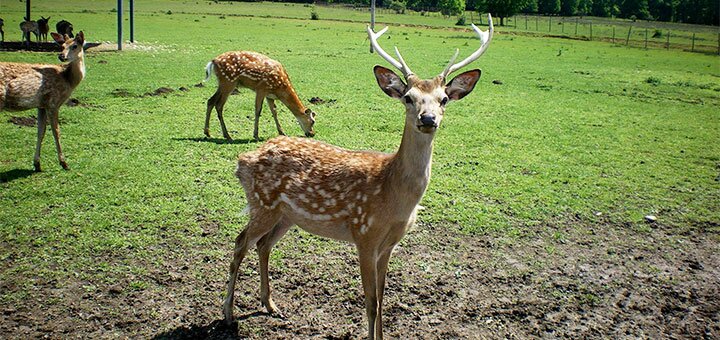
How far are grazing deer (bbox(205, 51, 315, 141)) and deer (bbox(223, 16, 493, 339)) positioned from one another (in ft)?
21.4

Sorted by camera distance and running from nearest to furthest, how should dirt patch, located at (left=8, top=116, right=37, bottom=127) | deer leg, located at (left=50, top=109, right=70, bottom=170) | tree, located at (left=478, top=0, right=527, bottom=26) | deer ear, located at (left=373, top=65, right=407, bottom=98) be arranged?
deer ear, located at (left=373, top=65, right=407, bottom=98) → deer leg, located at (left=50, top=109, right=70, bottom=170) → dirt patch, located at (left=8, top=116, right=37, bottom=127) → tree, located at (left=478, top=0, right=527, bottom=26)

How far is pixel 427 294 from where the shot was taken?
5926mm

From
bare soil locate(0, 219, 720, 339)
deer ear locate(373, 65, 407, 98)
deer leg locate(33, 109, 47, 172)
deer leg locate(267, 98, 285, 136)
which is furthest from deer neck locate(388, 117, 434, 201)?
deer leg locate(267, 98, 285, 136)

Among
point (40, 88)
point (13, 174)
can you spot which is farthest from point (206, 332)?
point (40, 88)

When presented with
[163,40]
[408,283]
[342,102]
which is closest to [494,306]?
[408,283]

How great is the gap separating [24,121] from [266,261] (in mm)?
8773

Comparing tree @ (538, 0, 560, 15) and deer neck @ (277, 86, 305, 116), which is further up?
tree @ (538, 0, 560, 15)

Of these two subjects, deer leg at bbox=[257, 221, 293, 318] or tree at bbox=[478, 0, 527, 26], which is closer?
deer leg at bbox=[257, 221, 293, 318]

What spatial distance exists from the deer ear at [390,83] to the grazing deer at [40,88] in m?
5.98

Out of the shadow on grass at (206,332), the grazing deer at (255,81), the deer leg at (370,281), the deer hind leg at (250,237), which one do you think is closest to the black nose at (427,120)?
the deer leg at (370,281)

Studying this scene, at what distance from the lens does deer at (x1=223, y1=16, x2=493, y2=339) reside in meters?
4.91

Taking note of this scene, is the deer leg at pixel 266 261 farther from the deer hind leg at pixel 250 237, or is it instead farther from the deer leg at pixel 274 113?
the deer leg at pixel 274 113

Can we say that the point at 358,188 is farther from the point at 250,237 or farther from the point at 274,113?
the point at 274,113

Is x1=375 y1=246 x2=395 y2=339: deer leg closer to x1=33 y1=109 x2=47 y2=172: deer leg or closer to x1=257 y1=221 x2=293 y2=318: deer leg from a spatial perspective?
x1=257 y1=221 x2=293 y2=318: deer leg
